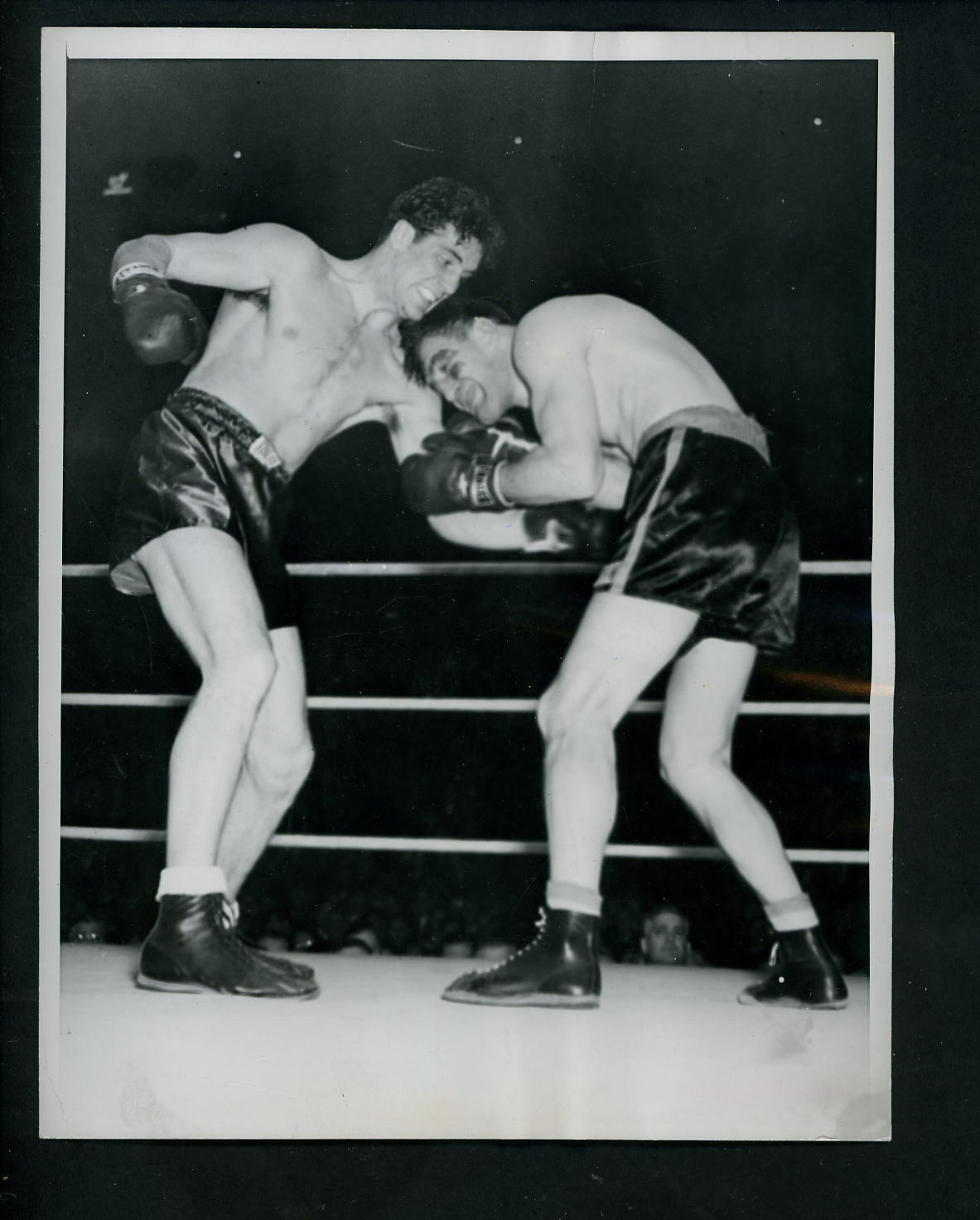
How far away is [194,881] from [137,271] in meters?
0.91

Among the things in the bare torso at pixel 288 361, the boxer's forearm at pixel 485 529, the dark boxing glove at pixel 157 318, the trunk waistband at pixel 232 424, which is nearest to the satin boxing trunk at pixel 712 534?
the boxer's forearm at pixel 485 529

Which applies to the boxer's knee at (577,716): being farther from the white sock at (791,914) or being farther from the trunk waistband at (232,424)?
the trunk waistband at (232,424)

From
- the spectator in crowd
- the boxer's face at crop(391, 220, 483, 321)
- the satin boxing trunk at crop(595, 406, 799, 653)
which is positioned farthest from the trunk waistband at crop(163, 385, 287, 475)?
the spectator in crowd

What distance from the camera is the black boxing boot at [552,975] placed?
5.30ft

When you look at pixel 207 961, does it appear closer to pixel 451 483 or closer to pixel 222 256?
pixel 451 483

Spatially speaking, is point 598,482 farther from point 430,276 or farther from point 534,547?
point 430,276

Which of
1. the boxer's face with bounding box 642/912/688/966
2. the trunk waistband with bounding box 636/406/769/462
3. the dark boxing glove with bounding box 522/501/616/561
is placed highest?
the trunk waistband with bounding box 636/406/769/462

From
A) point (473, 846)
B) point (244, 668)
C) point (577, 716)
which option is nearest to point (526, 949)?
point (473, 846)

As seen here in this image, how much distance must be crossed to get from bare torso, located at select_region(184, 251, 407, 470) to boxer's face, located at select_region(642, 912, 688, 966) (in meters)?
0.86

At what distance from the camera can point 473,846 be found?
1.65m

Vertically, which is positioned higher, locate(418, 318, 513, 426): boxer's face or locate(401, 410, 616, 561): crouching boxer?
locate(418, 318, 513, 426): boxer's face

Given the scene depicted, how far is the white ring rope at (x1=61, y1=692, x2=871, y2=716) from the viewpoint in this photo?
5.46 ft

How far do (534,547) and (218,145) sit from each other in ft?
2.55

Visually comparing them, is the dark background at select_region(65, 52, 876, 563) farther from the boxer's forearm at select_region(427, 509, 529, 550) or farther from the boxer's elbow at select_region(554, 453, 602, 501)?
the boxer's elbow at select_region(554, 453, 602, 501)
